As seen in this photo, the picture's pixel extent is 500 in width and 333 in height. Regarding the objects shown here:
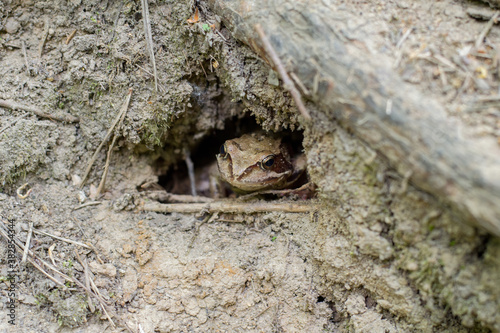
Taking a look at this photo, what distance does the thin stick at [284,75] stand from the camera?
2.26 m

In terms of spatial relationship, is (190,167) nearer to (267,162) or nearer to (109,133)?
(267,162)

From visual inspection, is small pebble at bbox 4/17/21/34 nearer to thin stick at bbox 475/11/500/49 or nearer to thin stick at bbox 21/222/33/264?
thin stick at bbox 21/222/33/264

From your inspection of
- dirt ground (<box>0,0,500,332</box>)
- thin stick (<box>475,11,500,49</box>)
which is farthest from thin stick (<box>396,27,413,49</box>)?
thin stick (<box>475,11,500,49</box>)

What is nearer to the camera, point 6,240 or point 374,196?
→ point 374,196

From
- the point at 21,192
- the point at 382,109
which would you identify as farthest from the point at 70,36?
the point at 382,109

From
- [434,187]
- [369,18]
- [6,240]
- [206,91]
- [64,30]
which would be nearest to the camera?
[434,187]

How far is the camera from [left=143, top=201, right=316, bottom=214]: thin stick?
2.96 m

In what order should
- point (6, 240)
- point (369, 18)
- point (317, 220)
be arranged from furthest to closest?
1. point (317, 220)
2. point (6, 240)
3. point (369, 18)

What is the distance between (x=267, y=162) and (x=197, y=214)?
34.6 inches

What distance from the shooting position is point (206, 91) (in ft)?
11.3

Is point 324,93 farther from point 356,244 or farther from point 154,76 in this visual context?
point 154,76

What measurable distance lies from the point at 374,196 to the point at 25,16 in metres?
3.22

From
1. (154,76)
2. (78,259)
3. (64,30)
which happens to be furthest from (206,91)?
(78,259)

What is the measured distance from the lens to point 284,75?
2268 mm
